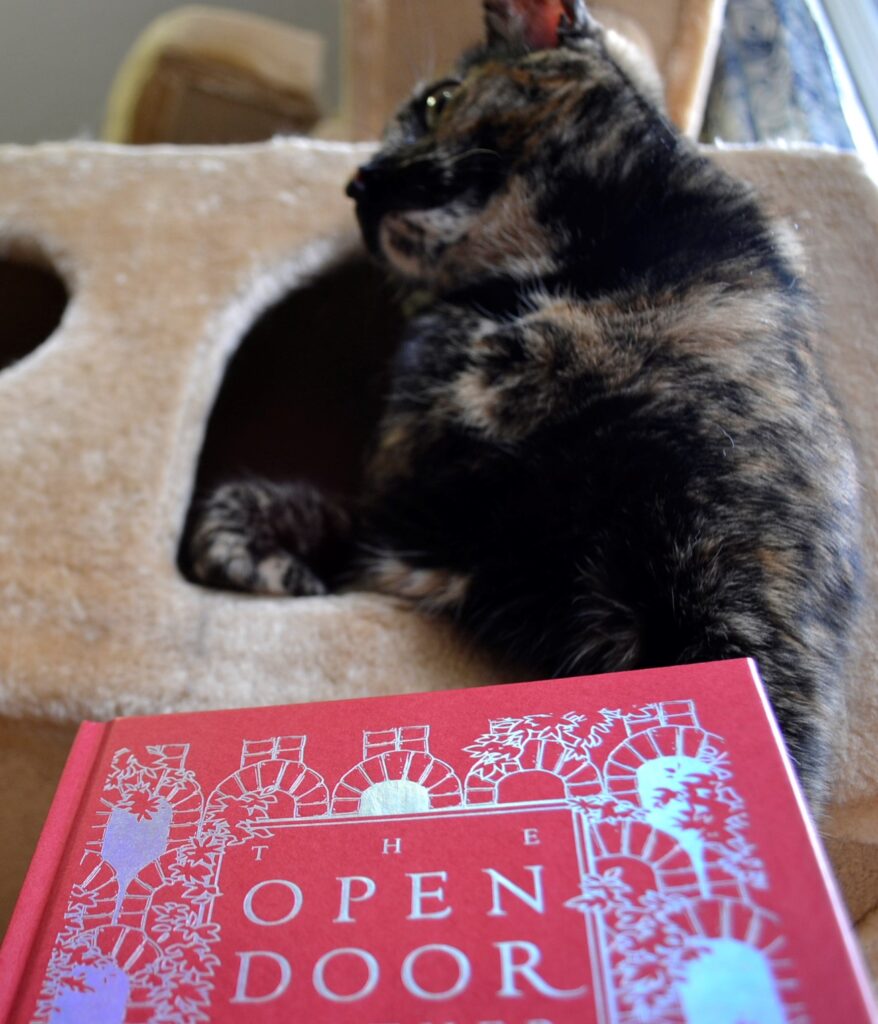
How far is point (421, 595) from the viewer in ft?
2.99

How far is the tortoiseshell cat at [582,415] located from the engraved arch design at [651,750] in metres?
0.19

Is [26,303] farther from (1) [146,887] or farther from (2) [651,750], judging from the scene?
(2) [651,750]

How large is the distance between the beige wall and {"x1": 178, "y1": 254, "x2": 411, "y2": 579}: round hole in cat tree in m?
2.31

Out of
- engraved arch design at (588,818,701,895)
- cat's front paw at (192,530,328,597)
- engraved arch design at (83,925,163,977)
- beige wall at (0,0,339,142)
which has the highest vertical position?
beige wall at (0,0,339,142)

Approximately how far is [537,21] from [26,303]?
91cm

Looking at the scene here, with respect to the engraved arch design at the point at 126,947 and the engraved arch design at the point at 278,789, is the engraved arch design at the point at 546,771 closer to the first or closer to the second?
the engraved arch design at the point at 278,789

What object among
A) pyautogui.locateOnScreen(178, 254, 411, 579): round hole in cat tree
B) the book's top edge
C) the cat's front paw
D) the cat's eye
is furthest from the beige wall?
the book's top edge

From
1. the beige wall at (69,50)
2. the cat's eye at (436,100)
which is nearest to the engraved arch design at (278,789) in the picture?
the cat's eye at (436,100)

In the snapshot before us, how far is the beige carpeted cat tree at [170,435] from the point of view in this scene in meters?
0.84

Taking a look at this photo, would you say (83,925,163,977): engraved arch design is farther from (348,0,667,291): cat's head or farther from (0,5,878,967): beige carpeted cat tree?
(348,0,667,291): cat's head

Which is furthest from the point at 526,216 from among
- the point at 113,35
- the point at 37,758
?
the point at 113,35

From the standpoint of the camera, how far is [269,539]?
3.55 ft

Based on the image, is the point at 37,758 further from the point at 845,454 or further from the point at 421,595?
the point at 845,454

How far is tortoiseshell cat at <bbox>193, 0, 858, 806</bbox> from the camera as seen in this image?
28.7 inches
